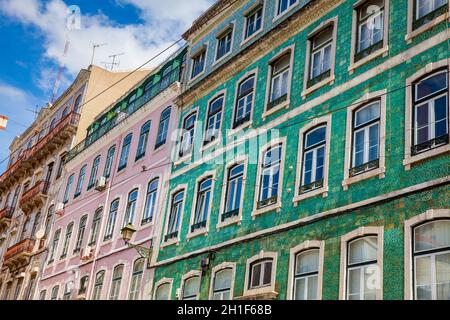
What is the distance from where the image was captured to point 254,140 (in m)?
17.6

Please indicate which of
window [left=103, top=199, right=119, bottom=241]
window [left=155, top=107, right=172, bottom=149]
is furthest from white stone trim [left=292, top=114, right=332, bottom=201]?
window [left=103, top=199, right=119, bottom=241]

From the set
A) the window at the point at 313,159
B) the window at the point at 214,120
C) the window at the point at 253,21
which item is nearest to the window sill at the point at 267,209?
the window at the point at 313,159

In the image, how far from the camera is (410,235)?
11.8 metres

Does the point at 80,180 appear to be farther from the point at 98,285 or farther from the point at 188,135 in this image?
the point at 188,135

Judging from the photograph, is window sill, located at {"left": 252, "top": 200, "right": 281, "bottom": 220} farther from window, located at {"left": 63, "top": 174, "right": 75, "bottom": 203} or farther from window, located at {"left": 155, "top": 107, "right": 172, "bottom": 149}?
window, located at {"left": 63, "top": 174, "right": 75, "bottom": 203}

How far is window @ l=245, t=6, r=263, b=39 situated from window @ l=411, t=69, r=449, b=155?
8116mm

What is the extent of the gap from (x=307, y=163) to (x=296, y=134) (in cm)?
100

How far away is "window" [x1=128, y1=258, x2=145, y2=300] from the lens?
823 inches

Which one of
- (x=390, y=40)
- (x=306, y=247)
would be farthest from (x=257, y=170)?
(x=390, y=40)

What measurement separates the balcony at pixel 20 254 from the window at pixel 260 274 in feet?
61.9

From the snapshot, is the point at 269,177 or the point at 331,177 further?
the point at 269,177

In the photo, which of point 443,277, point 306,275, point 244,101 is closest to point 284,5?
point 244,101

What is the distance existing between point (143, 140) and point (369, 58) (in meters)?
12.5
